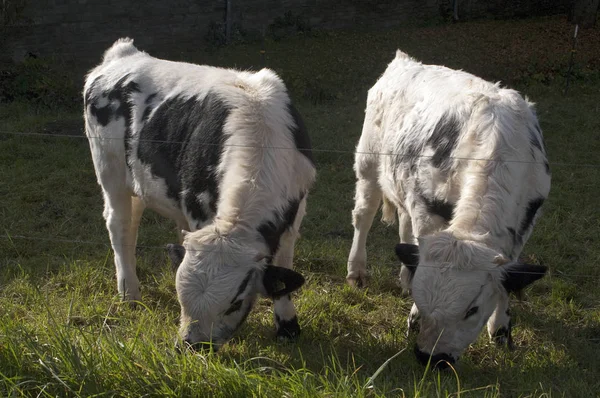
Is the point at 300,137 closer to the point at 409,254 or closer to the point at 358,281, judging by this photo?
the point at 409,254

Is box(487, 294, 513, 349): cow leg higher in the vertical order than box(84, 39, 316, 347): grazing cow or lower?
lower

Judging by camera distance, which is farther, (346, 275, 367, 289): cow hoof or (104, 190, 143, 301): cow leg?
(346, 275, 367, 289): cow hoof

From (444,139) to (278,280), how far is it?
4.95 ft

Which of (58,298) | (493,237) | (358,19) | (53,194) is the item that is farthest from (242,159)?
(358,19)

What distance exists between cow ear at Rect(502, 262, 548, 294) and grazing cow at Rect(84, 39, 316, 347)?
122cm

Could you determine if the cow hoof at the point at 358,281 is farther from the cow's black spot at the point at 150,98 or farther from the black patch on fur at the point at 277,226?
the cow's black spot at the point at 150,98

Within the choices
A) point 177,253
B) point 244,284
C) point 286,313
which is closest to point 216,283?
point 244,284

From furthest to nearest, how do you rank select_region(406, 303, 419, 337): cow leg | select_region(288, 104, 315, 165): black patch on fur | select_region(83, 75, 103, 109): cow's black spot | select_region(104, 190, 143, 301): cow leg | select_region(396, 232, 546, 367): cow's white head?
1. select_region(83, 75, 103, 109): cow's black spot
2. select_region(104, 190, 143, 301): cow leg
3. select_region(406, 303, 419, 337): cow leg
4. select_region(288, 104, 315, 165): black patch on fur
5. select_region(396, 232, 546, 367): cow's white head

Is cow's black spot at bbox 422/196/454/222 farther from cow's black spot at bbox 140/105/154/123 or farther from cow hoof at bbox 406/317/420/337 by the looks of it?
cow's black spot at bbox 140/105/154/123

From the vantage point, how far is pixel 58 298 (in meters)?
5.37

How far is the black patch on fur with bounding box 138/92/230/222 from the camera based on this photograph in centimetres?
463

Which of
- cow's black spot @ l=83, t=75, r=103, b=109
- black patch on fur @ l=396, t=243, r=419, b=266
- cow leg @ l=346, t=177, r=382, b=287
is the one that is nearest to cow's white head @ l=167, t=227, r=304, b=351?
black patch on fur @ l=396, t=243, r=419, b=266

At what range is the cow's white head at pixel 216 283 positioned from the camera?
4.01 metres

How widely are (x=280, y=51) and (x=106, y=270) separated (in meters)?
9.16
